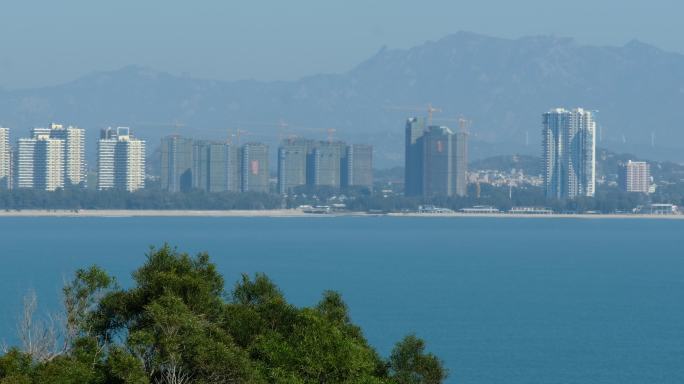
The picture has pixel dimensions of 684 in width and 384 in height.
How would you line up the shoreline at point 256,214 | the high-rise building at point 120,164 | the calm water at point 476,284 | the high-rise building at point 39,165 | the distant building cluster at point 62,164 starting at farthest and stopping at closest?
the high-rise building at point 120,164, the distant building cluster at point 62,164, the high-rise building at point 39,165, the shoreline at point 256,214, the calm water at point 476,284

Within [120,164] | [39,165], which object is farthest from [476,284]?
[120,164]

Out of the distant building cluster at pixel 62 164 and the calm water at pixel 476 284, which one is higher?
the distant building cluster at pixel 62 164

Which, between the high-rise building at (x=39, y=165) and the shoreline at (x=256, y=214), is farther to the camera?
the high-rise building at (x=39, y=165)

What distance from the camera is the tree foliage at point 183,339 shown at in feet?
60.2

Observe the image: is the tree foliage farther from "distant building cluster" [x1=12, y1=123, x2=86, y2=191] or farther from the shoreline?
"distant building cluster" [x1=12, y1=123, x2=86, y2=191]

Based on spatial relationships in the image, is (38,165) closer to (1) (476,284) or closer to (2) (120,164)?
(2) (120,164)

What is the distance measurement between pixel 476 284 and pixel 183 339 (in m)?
47.4

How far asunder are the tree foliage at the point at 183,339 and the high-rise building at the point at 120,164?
581ft

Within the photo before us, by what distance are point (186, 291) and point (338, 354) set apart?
2.14 metres

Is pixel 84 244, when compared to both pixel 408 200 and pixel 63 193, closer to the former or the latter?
pixel 63 193

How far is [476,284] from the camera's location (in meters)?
65.3

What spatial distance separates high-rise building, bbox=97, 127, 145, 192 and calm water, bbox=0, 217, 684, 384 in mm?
70971

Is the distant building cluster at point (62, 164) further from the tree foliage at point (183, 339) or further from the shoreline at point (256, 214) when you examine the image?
the tree foliage at point (183, 339)

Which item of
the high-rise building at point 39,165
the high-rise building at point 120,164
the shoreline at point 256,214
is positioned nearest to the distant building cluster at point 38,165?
the high-rise building at point 39,165
